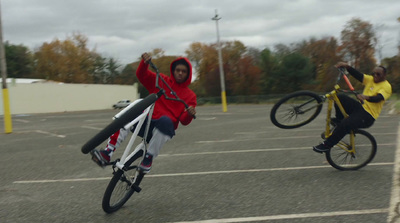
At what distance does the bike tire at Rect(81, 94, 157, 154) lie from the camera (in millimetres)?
3752

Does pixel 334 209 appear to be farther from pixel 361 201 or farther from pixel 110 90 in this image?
pixel 110 90

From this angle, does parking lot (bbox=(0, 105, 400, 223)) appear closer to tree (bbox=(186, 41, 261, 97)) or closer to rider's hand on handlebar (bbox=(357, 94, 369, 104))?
rider's hand on handlebar (bbox=(357, 94, 369, 104))

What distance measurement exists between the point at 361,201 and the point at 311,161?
2.51 m

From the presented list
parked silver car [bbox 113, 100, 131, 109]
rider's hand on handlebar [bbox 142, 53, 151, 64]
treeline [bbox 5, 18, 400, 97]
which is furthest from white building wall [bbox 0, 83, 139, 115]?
rider's hand on handlebar [bbox 142, 53, 151, 64]

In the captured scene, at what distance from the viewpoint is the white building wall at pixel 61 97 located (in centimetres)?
4172

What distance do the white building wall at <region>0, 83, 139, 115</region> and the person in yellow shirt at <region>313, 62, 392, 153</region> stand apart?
38.8 metres

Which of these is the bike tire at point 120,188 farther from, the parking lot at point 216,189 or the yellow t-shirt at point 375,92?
the yellow t-shirt at point 375,92

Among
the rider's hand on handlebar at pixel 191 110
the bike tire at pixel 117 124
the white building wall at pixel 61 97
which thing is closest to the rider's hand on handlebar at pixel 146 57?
the bike tire at pixel 117 124

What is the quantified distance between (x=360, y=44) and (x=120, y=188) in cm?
5399

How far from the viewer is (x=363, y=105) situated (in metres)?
5.77

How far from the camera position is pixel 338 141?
5789 millimetres

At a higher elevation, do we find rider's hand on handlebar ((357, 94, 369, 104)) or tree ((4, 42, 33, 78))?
tree ((4, 42, 33, 78))

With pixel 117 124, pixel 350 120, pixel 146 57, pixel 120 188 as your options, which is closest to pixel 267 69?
pixel 350 120

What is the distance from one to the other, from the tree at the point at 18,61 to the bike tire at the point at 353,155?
219 ft
